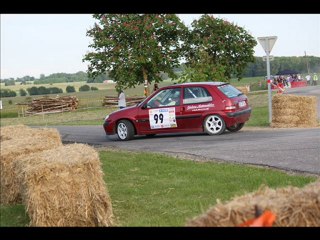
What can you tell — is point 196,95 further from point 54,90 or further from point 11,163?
point 54,90

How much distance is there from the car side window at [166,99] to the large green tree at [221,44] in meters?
19.9

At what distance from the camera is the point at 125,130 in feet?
52.6

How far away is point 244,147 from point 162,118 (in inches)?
161

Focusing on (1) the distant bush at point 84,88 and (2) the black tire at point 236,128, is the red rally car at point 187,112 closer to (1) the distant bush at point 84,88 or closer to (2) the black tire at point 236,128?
(2) the black tire at point 236,128

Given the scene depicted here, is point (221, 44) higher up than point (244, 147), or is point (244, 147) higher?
point (221, 44)

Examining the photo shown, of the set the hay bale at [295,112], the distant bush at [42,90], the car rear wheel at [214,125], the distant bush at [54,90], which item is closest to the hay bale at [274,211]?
the car rear wheel at [214,125]

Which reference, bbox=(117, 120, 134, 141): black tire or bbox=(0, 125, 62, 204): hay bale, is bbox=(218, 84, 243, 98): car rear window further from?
bbox=(0, 125, 62, 204): hay bale

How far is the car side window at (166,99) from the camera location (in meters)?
15.6

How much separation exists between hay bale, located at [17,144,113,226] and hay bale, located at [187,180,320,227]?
3.11 metres

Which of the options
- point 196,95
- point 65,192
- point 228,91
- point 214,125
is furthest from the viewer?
point 228,91

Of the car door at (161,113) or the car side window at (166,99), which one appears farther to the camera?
the car side window at (166,99)
